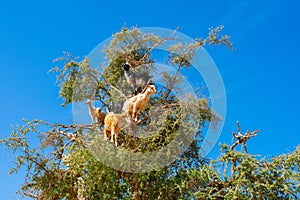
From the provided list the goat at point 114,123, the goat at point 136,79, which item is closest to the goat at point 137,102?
the goat at point 114,123

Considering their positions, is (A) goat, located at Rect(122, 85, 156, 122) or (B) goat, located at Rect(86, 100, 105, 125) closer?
(A) goat, located at Rect(122, 85, 156, 122)

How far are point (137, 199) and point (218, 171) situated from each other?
1.11 meters

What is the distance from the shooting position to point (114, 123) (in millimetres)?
5496

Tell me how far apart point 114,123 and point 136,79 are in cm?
79

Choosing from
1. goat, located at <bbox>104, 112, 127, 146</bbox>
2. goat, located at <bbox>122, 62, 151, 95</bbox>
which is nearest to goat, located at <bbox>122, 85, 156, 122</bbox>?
goat, located at <bbox>104, 112, 127, 146</bbox>

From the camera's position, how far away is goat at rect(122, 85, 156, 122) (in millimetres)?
5457

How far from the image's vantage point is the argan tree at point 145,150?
538cm

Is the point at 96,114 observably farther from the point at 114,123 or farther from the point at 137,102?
the point at 137,102

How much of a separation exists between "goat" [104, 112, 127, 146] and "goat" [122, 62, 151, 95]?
54 cm

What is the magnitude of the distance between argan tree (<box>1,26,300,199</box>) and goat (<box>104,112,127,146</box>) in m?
0.08

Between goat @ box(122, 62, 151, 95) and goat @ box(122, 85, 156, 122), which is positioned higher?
goat @ box(122, 62, 151, 95)

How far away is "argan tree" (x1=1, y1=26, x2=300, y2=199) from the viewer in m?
5.38

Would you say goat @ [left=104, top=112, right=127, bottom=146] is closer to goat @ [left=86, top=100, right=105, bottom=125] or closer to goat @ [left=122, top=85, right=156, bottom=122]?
goat @ [left=122, top=85, right=156, bottom=122]

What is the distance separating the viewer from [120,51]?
645 centimetres
